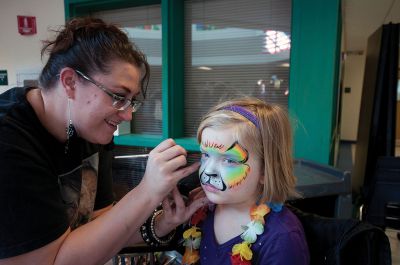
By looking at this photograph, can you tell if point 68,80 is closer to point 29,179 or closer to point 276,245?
point 29,179

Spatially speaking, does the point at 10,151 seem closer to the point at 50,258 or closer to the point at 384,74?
the point at 50,258

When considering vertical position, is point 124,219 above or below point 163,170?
below

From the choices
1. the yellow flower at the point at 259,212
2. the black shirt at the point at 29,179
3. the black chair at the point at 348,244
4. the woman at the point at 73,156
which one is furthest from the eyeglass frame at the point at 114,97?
the black chair at the point at 348,244

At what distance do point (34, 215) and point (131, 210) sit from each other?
0.23 metres

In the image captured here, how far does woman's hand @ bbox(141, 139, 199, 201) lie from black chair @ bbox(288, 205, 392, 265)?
0.42 m

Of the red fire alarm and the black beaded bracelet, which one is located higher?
the red fire alarm

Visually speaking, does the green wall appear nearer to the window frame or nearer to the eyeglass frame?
the window frame

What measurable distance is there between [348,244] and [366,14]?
11.6ft

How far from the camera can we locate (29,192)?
72 cm

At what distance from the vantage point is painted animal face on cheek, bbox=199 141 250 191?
83cm

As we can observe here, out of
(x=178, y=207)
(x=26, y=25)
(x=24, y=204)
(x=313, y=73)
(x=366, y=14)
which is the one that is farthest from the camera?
(x=366, y=14)

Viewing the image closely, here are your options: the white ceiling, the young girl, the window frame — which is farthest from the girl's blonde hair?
the white ceiling

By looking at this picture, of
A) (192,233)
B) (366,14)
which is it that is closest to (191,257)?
(192,233)

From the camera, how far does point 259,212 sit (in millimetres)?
866
